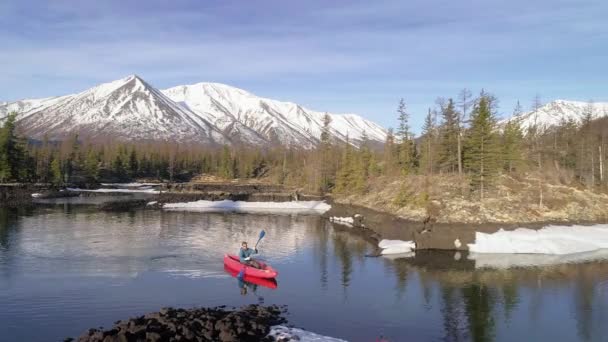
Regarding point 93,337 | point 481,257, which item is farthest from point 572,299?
point 93,337

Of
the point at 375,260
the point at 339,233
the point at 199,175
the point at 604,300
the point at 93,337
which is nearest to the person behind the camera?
the point at 93,337

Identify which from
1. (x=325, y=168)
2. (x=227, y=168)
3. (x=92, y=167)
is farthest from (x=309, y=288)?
(x=227, y=168)

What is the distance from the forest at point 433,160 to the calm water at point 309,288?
2450 cm

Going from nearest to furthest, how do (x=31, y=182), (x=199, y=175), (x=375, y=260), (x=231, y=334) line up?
(x=231, y=334), (x=375, y=260), (x=31, y=182), (x=199, y=175)

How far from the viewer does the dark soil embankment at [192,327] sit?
64.0ft

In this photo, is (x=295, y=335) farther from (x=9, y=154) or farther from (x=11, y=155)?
(x=11, y=155)

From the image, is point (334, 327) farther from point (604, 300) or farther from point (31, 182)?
point (31, 182)

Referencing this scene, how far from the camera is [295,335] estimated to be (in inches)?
842

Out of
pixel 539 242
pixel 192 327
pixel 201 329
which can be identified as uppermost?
pixel 539 242

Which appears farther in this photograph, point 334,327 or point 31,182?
point 31,182

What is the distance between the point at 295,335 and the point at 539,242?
3493 centimetres

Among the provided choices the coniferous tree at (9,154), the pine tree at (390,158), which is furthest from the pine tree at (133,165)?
the pine tree at (390,158)

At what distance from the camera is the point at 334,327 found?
24.1 meters

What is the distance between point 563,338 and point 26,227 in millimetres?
53281
